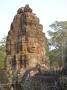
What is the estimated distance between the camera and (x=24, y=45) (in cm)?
1830

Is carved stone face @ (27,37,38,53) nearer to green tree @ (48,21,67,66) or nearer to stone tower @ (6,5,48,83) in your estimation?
stone tower @ (6,5,48,83)

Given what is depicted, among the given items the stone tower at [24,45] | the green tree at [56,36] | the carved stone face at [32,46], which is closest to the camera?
the stone tower at [24,45]

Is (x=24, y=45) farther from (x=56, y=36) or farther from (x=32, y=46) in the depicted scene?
(x=56, y=36)

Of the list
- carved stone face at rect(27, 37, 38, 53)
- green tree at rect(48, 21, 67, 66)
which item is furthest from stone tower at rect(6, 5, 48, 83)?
green tree at rect(48, 21, 67, 66)

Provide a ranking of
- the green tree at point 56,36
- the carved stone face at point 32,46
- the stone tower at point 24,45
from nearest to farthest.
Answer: the stone tower at point 24,45 < the carved stone face at point 32,46 < the green tree at point 56,36

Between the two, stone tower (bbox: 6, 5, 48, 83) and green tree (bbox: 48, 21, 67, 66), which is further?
green tree (bbox: 48, 21, 67, 66)

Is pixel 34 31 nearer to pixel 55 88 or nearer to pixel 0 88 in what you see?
pixel 0 88

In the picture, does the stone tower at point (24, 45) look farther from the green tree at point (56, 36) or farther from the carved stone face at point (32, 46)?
the green tree at point (56, 36)

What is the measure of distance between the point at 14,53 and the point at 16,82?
2087mm

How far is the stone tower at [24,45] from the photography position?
708 inches

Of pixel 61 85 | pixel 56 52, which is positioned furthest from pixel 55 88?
pixel 56 52

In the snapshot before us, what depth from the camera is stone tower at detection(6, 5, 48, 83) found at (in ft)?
59.0

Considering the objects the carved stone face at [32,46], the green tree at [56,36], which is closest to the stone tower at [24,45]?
the carved stone face at [32,46]

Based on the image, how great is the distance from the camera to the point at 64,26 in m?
34.6
